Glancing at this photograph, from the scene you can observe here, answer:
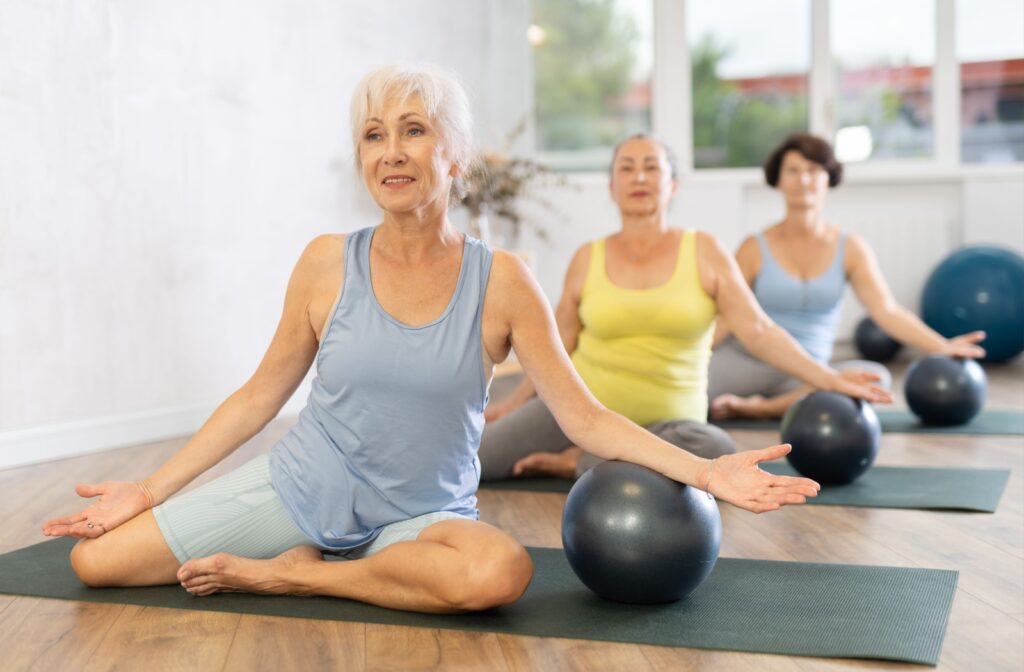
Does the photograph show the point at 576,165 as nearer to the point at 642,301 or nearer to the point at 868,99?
the point at 868,99

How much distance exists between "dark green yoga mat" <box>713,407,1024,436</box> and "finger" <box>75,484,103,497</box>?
2.74 meters

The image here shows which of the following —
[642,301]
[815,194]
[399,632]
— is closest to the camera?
[399,632]

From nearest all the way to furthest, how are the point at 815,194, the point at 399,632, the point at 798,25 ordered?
the point at 399,632
the point at 815,194
the point at 798,25

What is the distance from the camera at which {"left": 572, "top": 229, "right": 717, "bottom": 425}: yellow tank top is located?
3.29 meters

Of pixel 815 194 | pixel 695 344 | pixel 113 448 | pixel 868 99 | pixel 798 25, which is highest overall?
pixel 798 25

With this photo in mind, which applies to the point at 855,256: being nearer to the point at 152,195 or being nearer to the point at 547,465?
the point at 547,465

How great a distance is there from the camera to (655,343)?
3.32 metres

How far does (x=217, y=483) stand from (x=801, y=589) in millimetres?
1179

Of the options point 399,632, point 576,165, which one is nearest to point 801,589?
point 399,632

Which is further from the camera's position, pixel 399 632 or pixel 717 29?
pixel 717 29

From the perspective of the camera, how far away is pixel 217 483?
2342 millimetres

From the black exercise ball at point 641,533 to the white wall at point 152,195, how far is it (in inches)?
96.3

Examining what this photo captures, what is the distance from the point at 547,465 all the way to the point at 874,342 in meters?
3.62

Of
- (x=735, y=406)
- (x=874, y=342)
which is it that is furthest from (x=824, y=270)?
(x=874, y=342)
